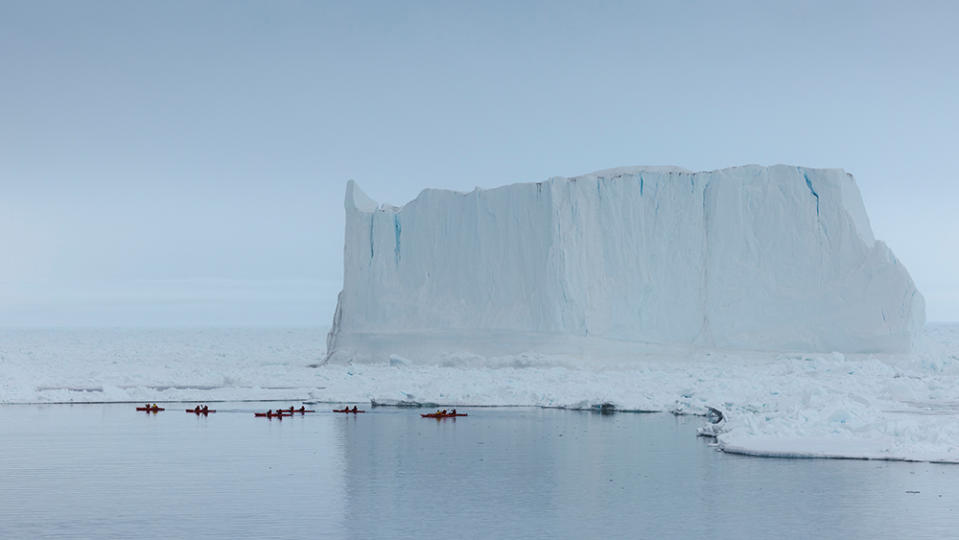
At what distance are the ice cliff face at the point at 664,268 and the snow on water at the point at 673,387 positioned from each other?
100cm

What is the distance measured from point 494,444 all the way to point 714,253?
15.1m

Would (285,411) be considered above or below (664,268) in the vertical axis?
below

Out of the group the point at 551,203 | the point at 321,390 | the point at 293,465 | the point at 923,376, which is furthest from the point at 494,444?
the point at 551,203

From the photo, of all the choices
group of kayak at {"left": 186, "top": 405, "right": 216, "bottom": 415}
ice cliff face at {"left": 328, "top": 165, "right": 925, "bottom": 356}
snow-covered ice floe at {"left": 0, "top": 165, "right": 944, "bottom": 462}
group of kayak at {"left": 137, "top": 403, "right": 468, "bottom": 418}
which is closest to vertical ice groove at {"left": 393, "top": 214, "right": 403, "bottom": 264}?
snow-covered ice floe at {"left": 0, "top": 165, "right": 944, "bottom": 462}

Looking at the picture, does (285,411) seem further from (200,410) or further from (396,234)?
(396,234)

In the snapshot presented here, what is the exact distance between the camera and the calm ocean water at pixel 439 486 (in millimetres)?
9586

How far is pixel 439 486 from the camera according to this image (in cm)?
1186

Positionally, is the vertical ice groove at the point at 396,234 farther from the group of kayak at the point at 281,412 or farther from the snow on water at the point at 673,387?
the group of kayak at the point at 281,412

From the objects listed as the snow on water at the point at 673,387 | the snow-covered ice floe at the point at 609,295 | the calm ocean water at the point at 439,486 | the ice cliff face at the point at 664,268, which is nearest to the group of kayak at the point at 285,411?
the calm ocean water at the point at 439,486

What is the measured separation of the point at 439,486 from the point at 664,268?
60.2 feet

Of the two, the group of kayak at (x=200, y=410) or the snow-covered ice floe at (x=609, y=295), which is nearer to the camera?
the group of kayak at (x=200, y=410)

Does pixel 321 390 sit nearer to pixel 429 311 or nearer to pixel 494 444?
pixel 429 311

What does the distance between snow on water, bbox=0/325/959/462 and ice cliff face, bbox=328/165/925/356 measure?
3.27ft

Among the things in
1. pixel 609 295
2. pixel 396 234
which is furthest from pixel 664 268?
pixel 396 234
